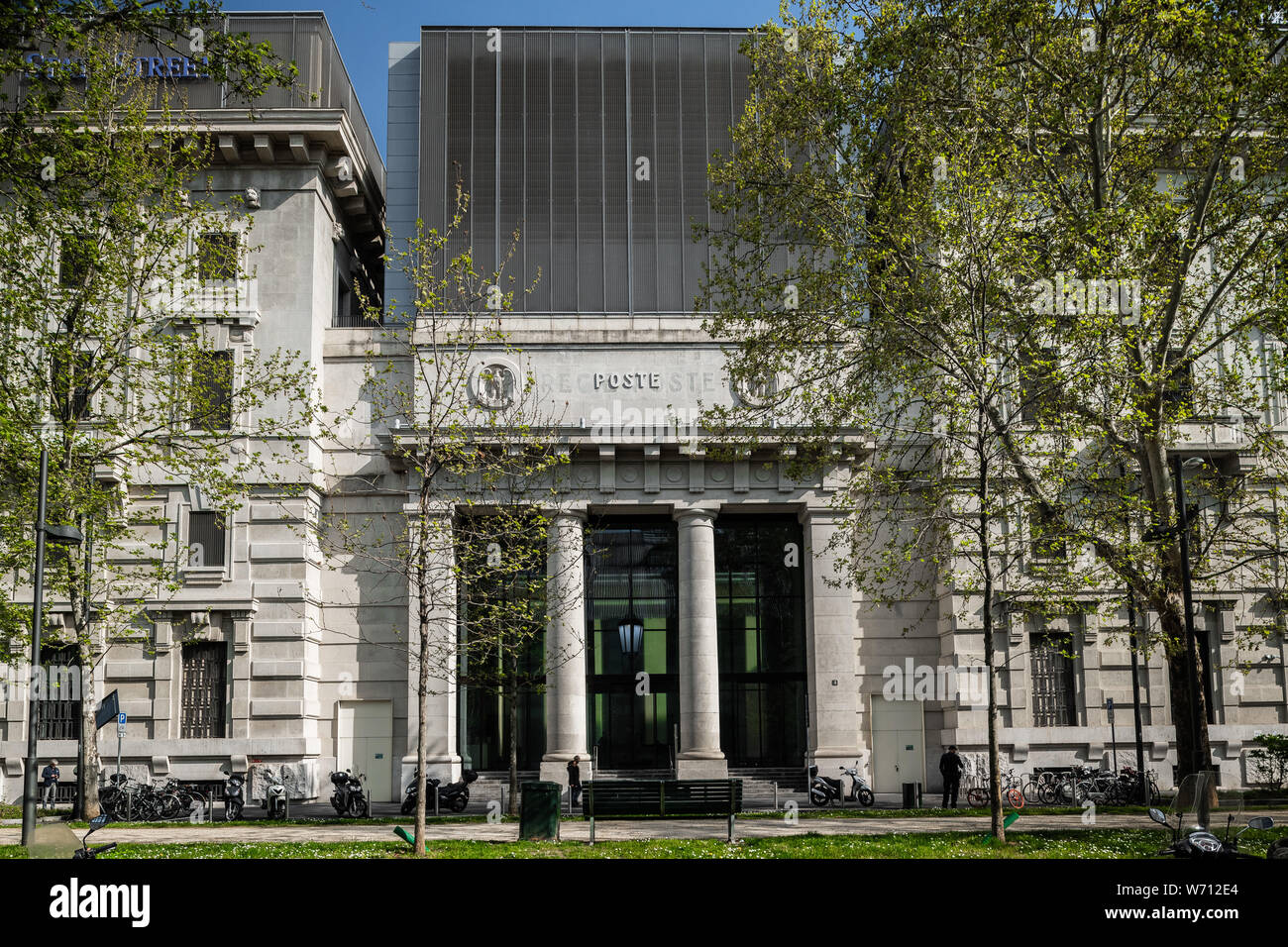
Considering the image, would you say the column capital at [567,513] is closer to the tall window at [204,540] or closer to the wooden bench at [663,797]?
the tall window at [204,540]

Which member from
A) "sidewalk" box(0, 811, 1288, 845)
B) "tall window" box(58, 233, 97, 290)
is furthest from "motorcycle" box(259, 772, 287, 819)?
"tall window" box(58, 233, 97, 290)

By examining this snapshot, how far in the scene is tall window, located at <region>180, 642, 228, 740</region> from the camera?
115ft

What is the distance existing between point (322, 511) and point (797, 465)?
18.3 metres

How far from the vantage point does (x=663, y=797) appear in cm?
2666

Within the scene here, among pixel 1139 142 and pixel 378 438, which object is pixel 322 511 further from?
pixel 1139 142

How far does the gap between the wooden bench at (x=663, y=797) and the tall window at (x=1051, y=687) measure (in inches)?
541

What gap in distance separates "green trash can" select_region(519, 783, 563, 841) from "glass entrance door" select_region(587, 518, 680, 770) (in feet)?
54.4

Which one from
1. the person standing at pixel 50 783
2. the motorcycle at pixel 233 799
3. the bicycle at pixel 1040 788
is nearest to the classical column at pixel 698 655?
the bicycle at pixel 1040 788

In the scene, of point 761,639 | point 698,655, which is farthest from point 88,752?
point 761,639

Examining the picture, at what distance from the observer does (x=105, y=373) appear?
2661cm

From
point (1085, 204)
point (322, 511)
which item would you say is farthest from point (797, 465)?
point (322, 511)

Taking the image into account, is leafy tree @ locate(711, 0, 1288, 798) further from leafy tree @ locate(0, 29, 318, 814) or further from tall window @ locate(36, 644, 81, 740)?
tall window @ locate(36, 644, 81, 740)

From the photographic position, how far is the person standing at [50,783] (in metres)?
32.7

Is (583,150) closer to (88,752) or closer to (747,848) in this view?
(88,752)
